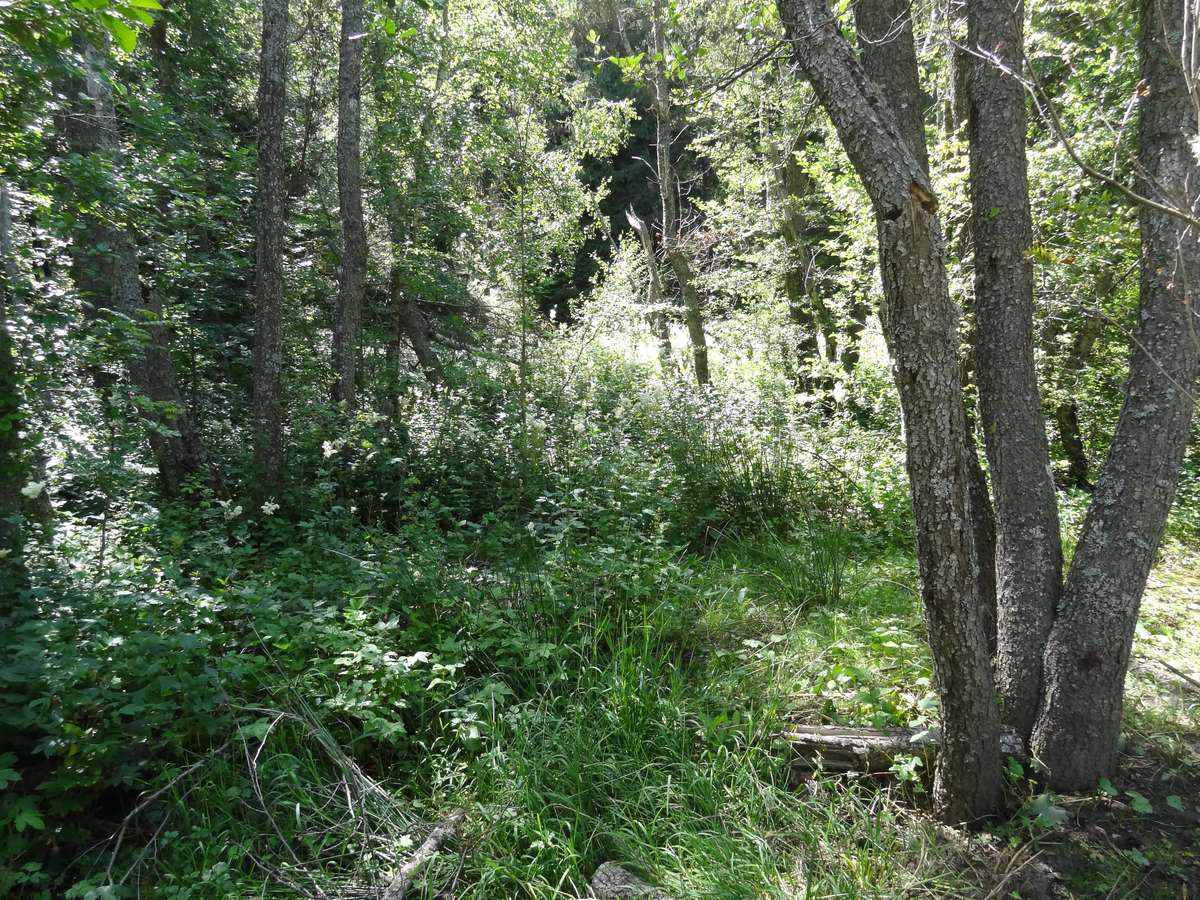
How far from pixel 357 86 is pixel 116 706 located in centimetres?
693

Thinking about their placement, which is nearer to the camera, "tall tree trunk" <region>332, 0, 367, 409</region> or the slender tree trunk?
the slender tree trunk

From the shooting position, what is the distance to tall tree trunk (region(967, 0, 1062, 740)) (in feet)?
8.56

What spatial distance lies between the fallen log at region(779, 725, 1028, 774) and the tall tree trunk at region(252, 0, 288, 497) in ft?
15.7

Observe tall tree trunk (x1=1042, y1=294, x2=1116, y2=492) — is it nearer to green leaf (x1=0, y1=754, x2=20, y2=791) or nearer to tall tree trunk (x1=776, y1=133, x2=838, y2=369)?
tall tree trunk (x1=776, y1=133, x2=838, y2=369)

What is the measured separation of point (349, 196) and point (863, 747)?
735 centimetres

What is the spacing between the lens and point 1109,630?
95.4 inches

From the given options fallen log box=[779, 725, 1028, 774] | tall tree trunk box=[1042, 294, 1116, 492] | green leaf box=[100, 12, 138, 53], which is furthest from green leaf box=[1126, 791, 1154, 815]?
tall tree trunk box=[1042, 294, 1116, 492]

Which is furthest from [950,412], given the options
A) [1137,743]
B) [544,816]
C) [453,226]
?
[453,226]

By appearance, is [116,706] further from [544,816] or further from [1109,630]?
[1109,630]

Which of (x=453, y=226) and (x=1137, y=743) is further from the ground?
(x=453, y=226)

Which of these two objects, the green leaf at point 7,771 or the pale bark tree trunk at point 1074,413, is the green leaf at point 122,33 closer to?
the green leaf at point 7,771

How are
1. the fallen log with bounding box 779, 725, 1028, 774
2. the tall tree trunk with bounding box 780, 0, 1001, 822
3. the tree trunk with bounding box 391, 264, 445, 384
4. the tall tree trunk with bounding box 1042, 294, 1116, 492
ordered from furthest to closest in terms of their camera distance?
the tree trunk with bounding box 391, 264, 445, 384 → the tall tree trunk with bounding box 1042, 294, 1116, 492 → the fallen log with bounding box 779, 725, 1028, 774 → the tall tree trunk with bounding box 780, 0, 1001, 822

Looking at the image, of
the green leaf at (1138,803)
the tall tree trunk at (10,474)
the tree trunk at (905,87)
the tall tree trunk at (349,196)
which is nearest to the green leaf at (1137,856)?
the green leaf at (1138,803)

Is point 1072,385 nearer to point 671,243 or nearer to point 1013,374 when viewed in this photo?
point 1013,374
